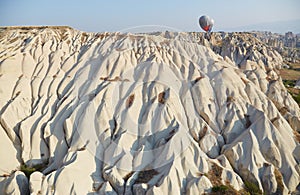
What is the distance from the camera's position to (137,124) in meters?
20.6

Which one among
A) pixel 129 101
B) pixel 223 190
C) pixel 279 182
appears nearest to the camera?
pixel 223 190

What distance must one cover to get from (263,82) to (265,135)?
1149 cm

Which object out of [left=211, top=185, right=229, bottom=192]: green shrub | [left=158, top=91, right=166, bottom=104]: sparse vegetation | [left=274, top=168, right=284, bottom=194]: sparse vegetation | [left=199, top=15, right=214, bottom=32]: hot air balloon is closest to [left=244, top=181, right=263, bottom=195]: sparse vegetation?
[left=274, top=168, right=284, bottom=194]: sparse vegetation

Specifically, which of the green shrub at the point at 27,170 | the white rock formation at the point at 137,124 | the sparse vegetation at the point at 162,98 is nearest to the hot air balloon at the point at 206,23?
the white rock formation at the point at 137,124

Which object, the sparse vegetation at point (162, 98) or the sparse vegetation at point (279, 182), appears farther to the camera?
the sparse vegetation at point (162, 98)

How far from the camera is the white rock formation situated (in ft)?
53.9

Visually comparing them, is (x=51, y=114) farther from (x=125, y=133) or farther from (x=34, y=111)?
(x=125, y=133)

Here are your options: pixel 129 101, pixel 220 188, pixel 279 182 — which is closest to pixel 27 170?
pixel 129 101

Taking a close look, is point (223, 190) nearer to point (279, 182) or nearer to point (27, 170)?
point (279, 182)

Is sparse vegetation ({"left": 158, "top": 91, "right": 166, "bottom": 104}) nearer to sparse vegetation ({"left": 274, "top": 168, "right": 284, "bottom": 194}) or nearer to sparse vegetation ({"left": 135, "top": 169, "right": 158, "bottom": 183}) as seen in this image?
sparse vegetation ({"left": 135, "top": 169, "right": 158, "bottom": 183})

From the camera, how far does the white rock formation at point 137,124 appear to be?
53.9 ft

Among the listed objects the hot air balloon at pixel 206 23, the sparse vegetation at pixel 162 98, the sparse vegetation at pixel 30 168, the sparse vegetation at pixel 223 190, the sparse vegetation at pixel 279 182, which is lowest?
the sparse vegetation at pixel 279 182

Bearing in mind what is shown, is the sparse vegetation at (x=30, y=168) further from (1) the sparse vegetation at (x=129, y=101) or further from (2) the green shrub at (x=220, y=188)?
(2) the green shrub at (x=220, y=188)

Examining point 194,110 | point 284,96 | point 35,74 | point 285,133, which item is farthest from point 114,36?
point 285,133
